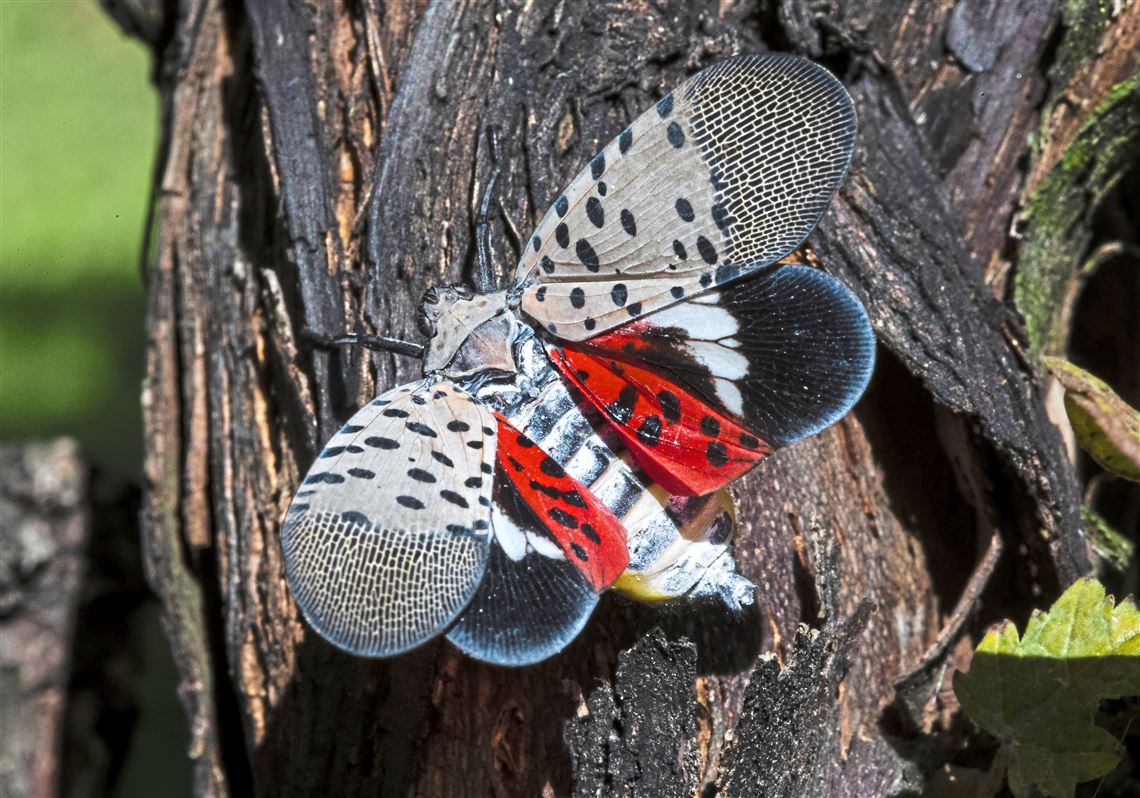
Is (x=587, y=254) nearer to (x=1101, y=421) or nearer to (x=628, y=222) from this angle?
(x=628, y=222)

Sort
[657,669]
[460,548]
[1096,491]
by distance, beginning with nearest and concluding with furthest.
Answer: [460,548], [657,669], [1096,491]

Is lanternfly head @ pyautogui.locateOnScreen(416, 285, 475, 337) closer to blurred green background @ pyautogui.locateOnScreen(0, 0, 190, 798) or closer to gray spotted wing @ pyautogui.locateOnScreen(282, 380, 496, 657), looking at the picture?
gray spotted wing @ pyautogui.locateOnScreen(282, 380, 496, 657)

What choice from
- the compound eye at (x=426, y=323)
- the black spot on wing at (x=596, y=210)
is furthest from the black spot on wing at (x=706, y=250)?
the compound eye at (x=426, y=323)

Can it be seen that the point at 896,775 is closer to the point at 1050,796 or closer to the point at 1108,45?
the point at 1050,796

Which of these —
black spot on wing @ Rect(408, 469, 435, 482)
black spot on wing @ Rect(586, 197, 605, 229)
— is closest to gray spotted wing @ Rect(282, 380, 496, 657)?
black spot on wing @ Rect(408, 469, 435, 482)

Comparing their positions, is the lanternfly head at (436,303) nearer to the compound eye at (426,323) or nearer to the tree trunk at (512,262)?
the compound eye at (426,323)

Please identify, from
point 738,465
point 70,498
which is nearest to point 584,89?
point 738,465

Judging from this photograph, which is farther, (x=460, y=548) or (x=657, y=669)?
(x=657, y=669)

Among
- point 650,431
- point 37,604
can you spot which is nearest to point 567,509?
point 650,431
